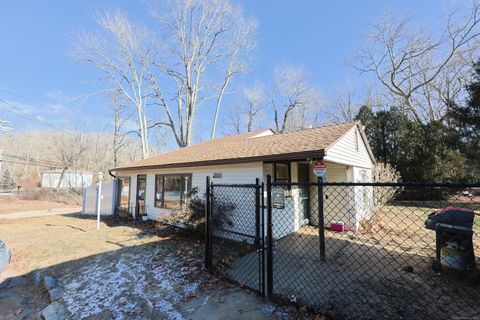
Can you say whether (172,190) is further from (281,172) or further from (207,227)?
(207,227)

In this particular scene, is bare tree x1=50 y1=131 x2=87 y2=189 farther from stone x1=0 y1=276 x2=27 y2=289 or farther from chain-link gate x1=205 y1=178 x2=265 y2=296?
chain-link gate x1=205 y1=178 x2=265 y2=296

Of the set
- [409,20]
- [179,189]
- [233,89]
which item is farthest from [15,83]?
[409,20]

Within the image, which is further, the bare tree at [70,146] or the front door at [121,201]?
the bare tree at [70,146]

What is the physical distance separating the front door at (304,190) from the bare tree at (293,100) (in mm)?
16546

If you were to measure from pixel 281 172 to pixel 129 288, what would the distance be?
542 centimetres

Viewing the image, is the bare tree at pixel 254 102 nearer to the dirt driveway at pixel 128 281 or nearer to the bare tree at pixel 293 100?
the bare tree at pixel 293 100

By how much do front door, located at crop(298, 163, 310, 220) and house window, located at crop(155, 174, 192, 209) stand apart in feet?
13.5

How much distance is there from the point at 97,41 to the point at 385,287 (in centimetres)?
2363

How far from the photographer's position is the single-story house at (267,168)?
23.0 ft

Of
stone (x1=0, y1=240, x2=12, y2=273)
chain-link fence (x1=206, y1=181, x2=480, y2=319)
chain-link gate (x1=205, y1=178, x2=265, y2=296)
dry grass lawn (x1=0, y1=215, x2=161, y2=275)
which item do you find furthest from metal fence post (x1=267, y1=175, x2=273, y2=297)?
stone (x1=0, y1=240, x2=12, y2=273)

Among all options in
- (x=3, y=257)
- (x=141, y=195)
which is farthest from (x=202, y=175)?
(x=3, y=257)

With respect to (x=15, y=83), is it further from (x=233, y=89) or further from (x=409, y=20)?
(x=409, y=20)

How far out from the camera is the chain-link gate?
4100 millimetres

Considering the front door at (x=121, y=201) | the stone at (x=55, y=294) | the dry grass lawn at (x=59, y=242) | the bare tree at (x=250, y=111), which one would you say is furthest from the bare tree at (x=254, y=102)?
Result: the stone at (x=55, y=294)
